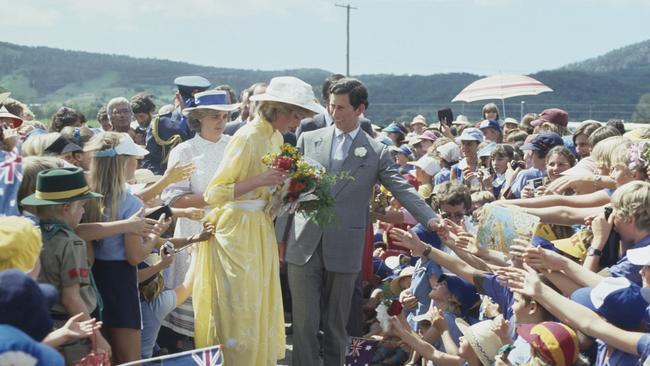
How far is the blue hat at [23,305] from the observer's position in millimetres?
2930

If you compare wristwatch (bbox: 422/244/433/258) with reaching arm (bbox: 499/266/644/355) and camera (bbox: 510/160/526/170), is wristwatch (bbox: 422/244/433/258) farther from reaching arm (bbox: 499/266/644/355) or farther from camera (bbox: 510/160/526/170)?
camera (bbox: 510/160/526/170)

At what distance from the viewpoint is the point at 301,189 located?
588 centimetres

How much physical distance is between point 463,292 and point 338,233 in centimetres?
96

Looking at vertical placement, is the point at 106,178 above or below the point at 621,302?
above

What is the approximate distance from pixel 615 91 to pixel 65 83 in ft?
306

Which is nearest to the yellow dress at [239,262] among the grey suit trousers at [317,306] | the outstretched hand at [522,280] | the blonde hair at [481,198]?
the grey suit trousers at [317,306]

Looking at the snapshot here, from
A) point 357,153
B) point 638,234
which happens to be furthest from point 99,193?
point 638,234

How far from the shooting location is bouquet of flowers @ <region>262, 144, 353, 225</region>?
577 centimetres

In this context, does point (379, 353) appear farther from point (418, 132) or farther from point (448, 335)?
point (418, 132)

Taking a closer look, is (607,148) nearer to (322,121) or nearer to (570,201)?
(570,201)

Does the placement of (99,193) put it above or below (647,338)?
above

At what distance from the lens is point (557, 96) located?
78.8m

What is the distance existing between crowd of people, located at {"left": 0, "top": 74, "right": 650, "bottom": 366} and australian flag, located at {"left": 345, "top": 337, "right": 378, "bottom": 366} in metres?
0.20

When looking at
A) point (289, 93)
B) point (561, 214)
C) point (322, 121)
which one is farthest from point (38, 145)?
point (561, 214)
